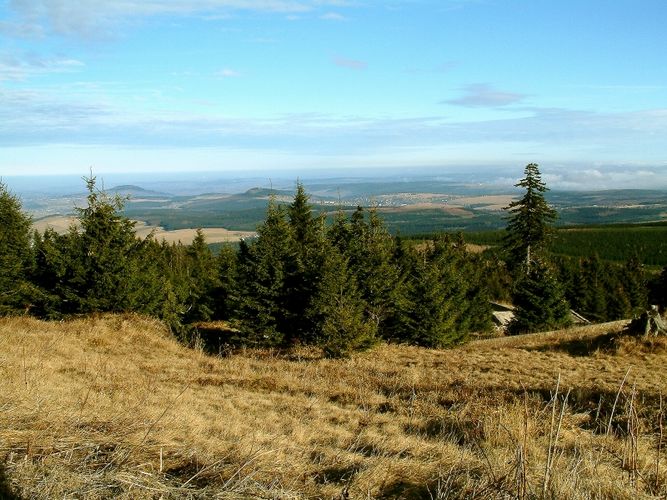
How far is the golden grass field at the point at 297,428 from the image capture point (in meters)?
3.33

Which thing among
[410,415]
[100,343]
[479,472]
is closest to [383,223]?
[100,343]

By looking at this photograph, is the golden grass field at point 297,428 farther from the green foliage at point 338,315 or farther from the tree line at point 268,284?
the tree line at point 268,284

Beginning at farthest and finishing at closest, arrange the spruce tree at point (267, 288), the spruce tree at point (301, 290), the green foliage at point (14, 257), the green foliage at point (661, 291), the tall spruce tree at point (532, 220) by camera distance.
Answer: the green foliage at point (661, 291)
the tall spruce tree at point (532, 220)
the green foliage at point (14, 257)
the spruce tree at point (301, 290)
the spruce tree at point (267, 288)

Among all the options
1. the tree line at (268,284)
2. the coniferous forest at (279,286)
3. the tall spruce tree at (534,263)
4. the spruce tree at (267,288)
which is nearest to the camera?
the tree line at (268,284)

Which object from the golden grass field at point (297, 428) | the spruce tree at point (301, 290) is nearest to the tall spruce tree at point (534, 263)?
the spruce tree at point (301, 290)

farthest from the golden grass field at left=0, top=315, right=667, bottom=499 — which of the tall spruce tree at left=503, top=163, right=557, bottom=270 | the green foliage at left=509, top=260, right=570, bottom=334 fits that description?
the tall spruce tree at left=503, top=163, right=557, bottom=270

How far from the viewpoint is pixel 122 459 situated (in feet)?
12.0

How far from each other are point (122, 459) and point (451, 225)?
193 metres

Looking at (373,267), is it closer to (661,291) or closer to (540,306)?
(540,306)

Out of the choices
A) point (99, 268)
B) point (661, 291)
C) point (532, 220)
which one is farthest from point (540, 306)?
point (99, 268)

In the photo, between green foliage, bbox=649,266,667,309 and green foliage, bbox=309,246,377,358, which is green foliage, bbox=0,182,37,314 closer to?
green foliage, bbox=309,246,377,358

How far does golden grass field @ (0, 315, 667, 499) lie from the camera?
333 centimetres

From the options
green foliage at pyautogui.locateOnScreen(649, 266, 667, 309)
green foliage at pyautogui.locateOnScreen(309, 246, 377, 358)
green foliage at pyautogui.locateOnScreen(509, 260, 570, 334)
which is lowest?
green foliage at pyautogui.locateOnScreen(649, 266, 667, 309)

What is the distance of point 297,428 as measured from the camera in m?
6.09
